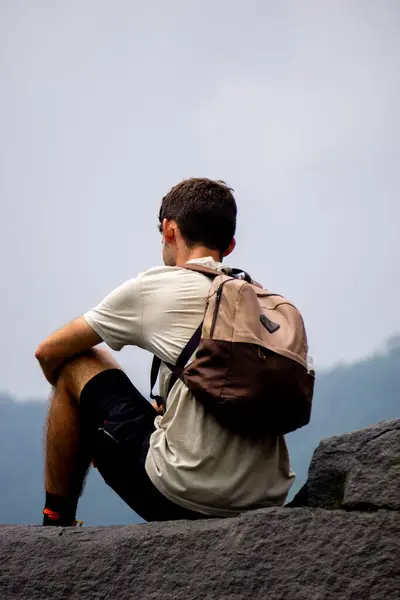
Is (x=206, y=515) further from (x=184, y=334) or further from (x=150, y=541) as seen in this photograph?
(x=184, y=334)

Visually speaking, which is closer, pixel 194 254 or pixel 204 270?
pixel 204 270

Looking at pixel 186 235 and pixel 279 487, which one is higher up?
pixel 186 235

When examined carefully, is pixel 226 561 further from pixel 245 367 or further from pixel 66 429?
pixel 66 429

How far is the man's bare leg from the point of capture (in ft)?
8.79

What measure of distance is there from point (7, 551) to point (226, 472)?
2.24 feet

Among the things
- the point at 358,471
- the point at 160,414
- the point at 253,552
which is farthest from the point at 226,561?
the point at 160,414

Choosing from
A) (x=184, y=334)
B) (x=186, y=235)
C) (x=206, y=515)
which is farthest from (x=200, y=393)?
(x=186, y=235)

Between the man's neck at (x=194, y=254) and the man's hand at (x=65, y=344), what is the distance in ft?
1.27

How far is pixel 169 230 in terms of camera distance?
2.81 meters

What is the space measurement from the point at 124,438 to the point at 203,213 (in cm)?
75

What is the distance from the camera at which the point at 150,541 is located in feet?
7.79

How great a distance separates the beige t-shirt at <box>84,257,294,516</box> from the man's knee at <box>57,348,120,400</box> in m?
0.10

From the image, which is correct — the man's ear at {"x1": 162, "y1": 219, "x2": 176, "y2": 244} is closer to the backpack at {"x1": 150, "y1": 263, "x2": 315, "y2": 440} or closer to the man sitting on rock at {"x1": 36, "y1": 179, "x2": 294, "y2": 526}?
the man sitting on rock at {"x1": 36, "y1": 179, "x2": 294, "y2": 526}

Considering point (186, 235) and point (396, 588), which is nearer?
point (396, 588)
